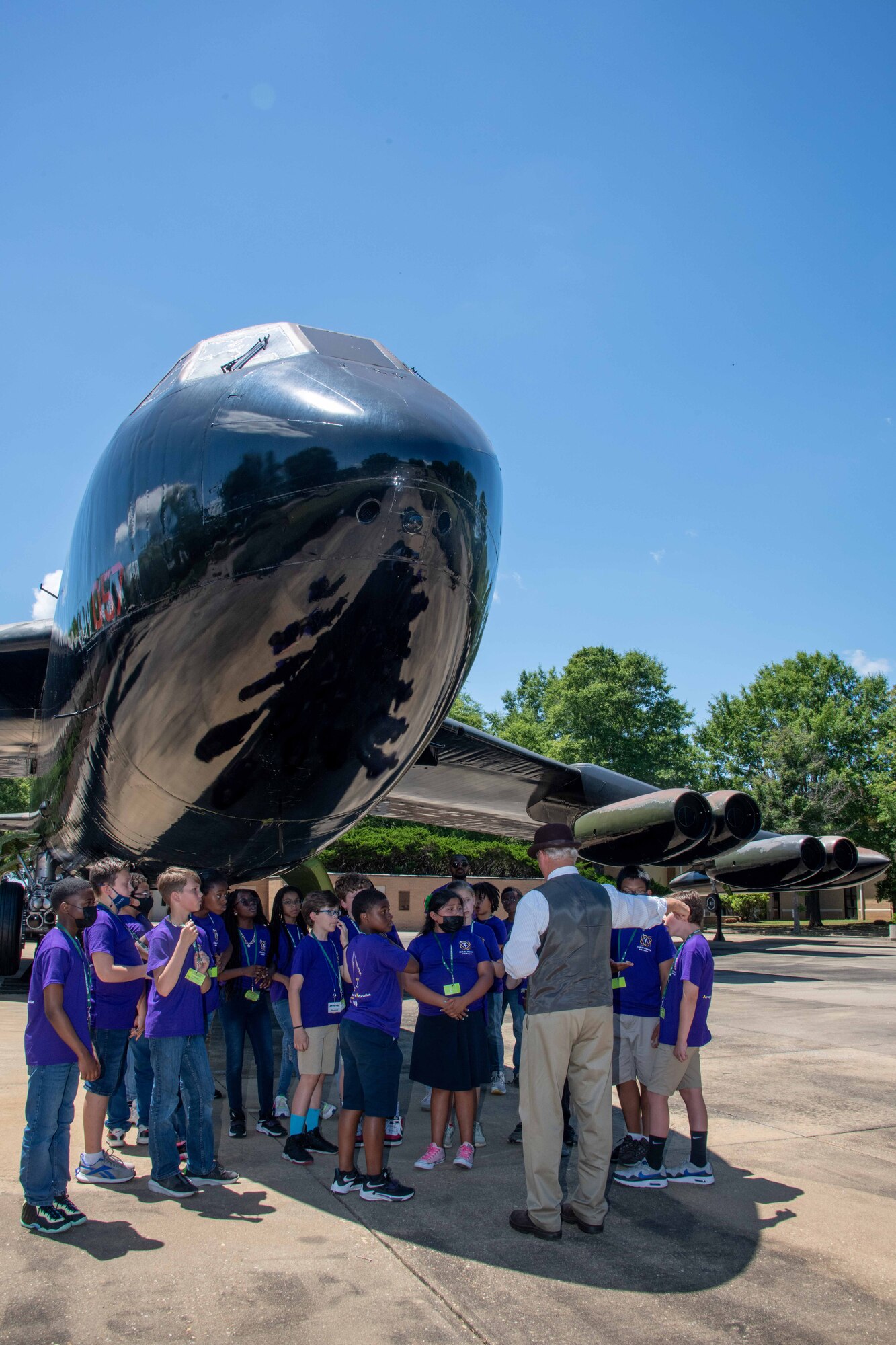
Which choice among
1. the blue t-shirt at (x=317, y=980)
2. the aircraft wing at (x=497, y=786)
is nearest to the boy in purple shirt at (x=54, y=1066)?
the blue t-shirt at (x=317, y=980)

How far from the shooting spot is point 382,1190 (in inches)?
166

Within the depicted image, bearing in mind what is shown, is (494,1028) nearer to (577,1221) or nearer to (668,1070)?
(668,1070)

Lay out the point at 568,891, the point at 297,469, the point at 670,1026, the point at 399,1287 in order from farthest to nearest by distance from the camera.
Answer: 1. the point at 670,1026
2. the point at 568,891
3. the point at 297,469
4. the point at 399,1287

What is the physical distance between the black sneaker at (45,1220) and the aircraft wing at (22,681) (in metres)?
4.94

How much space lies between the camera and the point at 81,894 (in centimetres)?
412

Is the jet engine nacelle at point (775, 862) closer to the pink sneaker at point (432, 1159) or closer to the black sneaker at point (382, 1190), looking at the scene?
the pink sneaker at point (432, 1159)

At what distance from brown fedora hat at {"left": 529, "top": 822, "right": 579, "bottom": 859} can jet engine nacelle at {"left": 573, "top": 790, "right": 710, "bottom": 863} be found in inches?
270

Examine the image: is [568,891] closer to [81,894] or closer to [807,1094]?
[81,894]

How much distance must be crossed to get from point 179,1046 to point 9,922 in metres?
9.12

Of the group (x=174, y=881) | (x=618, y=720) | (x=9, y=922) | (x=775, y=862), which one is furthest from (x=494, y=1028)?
(x=618, y=720)

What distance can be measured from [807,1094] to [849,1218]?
2955mm

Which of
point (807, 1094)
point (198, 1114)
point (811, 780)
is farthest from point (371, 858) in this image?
point (198, 1114)

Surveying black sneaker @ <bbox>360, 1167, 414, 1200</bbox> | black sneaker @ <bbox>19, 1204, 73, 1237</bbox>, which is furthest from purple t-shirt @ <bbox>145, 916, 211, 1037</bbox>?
black sneaker @ <bbox>360, 1167, 414, 1200</bbox>

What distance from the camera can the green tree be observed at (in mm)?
50125
